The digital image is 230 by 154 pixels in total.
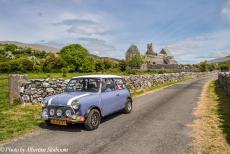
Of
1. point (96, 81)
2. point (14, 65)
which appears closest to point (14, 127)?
point (96, 81)

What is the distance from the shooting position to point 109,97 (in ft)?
31.2

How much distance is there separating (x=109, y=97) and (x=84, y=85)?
1153mm

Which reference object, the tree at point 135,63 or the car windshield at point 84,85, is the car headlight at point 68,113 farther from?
the tree at point 135,63

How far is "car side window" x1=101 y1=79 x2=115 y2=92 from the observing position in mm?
9379

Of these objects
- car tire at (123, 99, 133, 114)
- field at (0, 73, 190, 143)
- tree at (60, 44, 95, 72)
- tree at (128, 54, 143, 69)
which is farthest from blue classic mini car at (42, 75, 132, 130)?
tree at (128, 54, 143, 69)

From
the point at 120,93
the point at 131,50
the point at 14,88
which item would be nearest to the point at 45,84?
the point at 14,88

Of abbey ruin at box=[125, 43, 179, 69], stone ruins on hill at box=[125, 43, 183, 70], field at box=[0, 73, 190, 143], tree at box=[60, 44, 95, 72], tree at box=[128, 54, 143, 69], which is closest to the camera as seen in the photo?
field at box=[0, 73, 190, 143]

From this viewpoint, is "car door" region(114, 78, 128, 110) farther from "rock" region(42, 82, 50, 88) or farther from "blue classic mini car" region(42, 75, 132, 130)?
"rock" region(42, 82, 50, 88)

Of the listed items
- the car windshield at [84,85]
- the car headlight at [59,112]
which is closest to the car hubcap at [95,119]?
the car windshield at [84,85]

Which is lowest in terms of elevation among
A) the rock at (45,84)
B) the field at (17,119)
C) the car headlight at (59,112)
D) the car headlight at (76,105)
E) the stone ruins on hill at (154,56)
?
the field at (17,119)

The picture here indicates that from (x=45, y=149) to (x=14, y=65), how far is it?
5607 centimetres

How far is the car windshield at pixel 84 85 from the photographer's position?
916 cm

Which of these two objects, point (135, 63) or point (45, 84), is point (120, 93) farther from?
point (135, 63)

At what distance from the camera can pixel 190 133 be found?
25.7 feet
